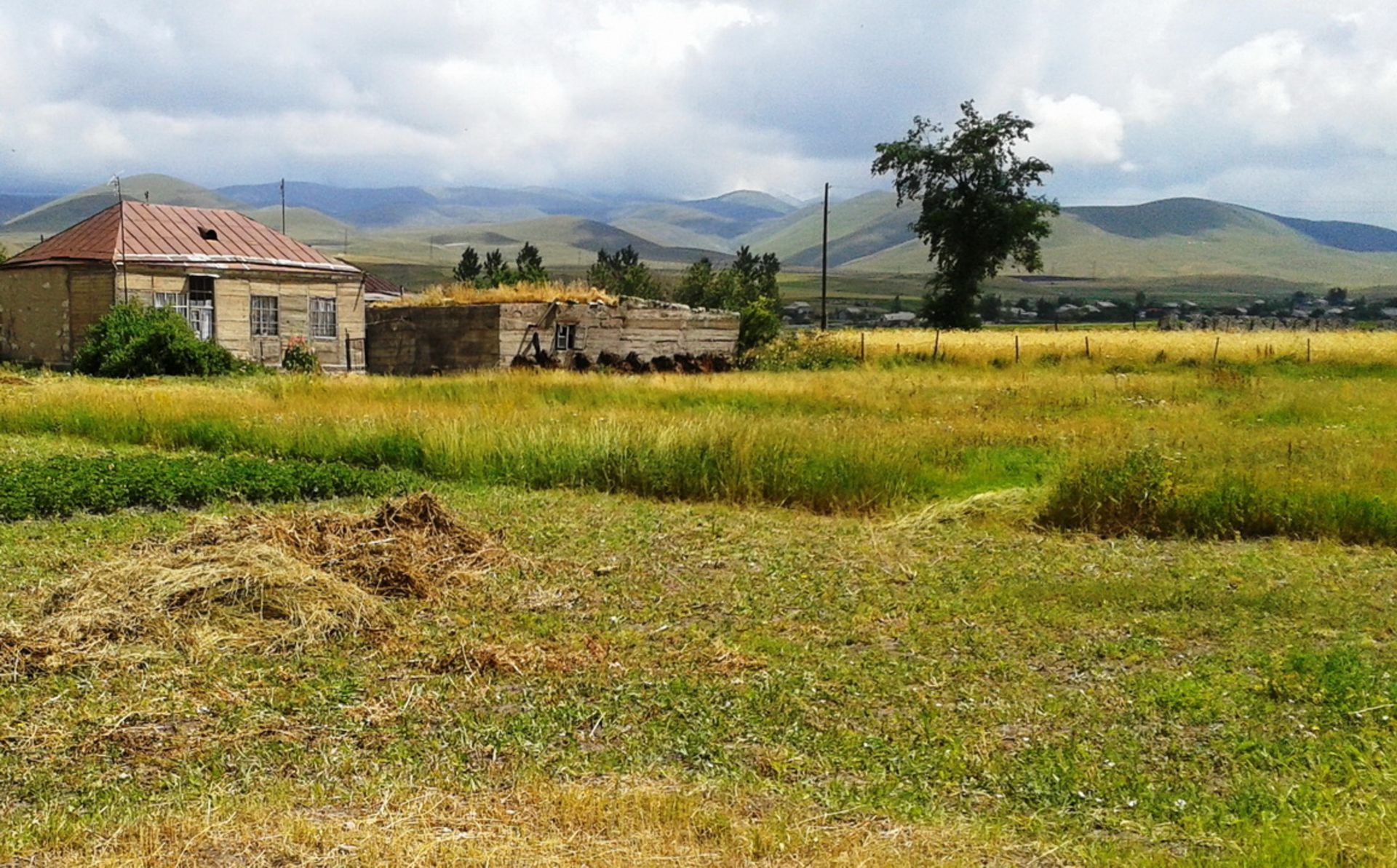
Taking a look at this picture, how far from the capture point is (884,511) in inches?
492

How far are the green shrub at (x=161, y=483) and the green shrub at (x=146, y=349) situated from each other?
15.5 m

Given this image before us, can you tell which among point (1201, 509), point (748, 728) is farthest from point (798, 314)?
point (748, 728)

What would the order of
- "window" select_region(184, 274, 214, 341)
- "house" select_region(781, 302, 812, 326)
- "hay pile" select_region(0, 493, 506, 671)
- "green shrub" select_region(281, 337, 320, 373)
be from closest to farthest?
"hay pile" select_region(0, 493, 506, 671), "green shrub" select_region(281, 337, 320, 373), "window" select_region(184, 274, 214, 341), "house" select_region(781, 302, 812, 326)

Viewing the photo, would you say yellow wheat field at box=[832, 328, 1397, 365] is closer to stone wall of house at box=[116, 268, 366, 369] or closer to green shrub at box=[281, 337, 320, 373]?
stone wall of house at box=[116, 268, 366, 369]

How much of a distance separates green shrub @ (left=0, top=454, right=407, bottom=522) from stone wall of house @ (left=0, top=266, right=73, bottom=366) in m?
20.8

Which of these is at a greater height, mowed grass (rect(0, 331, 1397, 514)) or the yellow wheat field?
the yellow wheat field

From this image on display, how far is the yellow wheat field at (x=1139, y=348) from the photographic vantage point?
1435 inches

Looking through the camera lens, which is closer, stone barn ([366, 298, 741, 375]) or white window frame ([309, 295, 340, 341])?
stone barn ([366, 298, 741, 375])

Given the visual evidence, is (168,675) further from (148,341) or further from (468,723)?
(148,341)

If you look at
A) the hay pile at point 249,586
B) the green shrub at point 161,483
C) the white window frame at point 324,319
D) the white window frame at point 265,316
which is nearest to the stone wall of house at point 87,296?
the white window frame at point 265,316

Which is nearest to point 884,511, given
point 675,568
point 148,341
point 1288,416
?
point 675,568

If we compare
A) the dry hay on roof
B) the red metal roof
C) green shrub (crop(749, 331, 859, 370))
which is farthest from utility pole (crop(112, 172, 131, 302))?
green shrub (crop(749, 331, 859, 370))

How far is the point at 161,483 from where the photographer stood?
38.9 ft

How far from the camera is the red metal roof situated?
31906 mm
